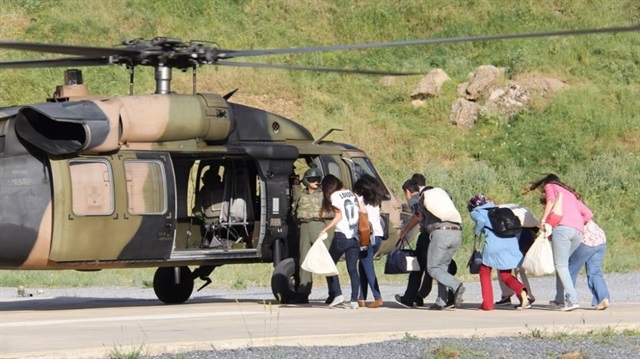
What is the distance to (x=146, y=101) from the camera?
48.6 ft

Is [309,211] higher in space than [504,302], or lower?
higher

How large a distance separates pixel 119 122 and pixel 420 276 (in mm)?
4200

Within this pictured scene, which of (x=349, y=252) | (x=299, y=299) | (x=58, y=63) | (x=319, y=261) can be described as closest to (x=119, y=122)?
(x=58, y=63)

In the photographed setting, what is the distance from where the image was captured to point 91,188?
46.5ft

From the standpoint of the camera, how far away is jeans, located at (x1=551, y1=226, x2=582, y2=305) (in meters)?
14.4

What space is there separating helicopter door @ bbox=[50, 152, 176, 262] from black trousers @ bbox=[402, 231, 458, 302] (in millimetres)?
3051

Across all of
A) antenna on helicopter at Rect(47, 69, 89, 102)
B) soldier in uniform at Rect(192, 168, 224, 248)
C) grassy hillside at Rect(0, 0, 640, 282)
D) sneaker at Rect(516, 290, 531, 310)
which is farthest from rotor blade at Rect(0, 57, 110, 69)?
grassy hillside at Rect(0, 0, 640, 282)

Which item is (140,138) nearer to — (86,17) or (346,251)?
(346,251)

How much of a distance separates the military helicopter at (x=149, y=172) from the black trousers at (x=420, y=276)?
5.20 feet

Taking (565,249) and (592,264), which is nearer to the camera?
(565,249)

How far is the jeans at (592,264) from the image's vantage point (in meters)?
14.8

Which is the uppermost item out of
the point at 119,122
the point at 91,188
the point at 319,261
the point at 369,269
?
the point at 119,122

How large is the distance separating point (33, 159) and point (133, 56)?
1.72 meters

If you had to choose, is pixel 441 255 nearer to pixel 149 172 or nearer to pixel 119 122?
pixel 149 172
